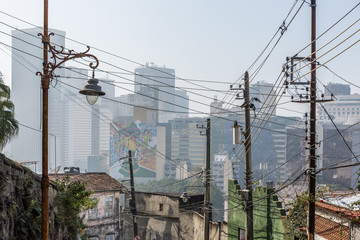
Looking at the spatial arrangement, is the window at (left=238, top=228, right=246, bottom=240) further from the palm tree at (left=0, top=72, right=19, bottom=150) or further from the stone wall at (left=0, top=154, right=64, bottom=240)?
the palm tree at (left=0, top=72, right=19, bottom=150)

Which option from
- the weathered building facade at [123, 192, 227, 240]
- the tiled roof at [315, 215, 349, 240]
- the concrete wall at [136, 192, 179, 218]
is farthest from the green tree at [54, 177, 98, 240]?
the concrete wall at [136, 192, 179, 218]

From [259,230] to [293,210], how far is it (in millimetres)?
4997

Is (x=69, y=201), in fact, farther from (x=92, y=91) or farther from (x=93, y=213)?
(x=93, y=213)

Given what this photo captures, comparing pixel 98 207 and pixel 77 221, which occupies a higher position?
pixel 77 221

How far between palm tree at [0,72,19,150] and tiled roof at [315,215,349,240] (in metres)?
13.5

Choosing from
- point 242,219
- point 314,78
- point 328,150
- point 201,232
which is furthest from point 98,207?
point 328,150

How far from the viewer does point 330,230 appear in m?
16.1

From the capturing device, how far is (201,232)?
32.0 meters

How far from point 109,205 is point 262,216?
1730 cm

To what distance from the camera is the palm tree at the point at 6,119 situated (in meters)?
18.7

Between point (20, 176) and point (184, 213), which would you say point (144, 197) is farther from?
point (20, 176)

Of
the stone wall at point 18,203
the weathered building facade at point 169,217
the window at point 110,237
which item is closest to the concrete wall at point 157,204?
the weathered building facade at point 169,217

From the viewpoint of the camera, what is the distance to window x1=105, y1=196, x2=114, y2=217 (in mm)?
36406

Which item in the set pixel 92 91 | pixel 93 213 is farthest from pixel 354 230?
pixel 93 213
